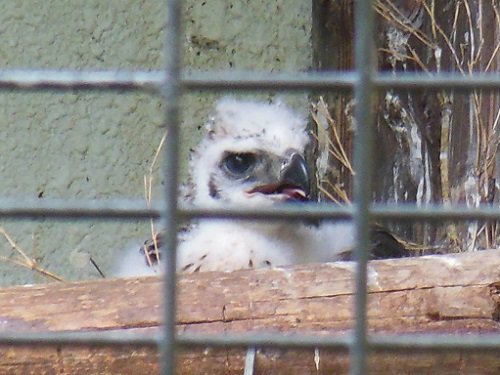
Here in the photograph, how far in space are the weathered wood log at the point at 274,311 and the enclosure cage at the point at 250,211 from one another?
2.28 ft

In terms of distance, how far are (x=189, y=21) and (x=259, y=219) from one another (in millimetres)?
2104

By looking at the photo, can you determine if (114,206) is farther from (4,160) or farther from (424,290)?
(4,160)

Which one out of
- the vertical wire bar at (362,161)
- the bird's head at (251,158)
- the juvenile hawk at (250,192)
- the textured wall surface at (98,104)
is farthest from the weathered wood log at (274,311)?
the textured wall surface at (98,104)

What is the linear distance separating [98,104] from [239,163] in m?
0.67

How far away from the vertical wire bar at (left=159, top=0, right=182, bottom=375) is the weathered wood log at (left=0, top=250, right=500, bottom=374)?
0.72 meters

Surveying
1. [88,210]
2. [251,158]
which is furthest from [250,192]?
[88,210]

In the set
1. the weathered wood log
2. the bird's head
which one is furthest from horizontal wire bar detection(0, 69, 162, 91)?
the bird's head

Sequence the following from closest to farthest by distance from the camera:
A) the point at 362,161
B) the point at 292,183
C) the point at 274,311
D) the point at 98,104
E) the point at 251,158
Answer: the point at 362,161 < the point at 274,311 < the point at 292,183 < the point at 251,158 < the point at 98,104

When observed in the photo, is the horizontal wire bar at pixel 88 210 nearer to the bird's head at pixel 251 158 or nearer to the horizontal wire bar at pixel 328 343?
the horizontal wire bar at pixel 328 343

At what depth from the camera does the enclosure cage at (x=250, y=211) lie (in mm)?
710

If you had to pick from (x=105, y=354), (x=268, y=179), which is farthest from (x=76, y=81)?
(x=268, y=179)

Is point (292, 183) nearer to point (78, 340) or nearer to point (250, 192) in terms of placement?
point (250, 192)

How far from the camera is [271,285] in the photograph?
1.55 metres

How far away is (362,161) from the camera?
27.8 inches
